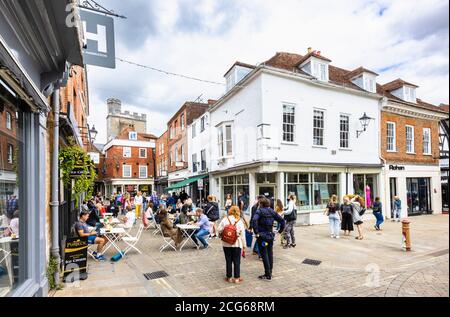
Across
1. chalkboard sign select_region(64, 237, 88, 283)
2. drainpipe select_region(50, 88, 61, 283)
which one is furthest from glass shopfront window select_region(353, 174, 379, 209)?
drainpipe select_region(50, 88, 61, 283)

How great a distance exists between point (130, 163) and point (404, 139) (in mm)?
33137

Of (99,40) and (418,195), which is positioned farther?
(418,195)

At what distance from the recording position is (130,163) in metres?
38.8

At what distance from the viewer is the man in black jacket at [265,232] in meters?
5.52

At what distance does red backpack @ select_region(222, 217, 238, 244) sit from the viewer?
5238 millimetres

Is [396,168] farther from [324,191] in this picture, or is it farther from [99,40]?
[99,40]

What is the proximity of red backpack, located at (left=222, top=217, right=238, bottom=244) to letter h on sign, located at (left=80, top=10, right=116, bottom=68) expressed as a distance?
12.2 feet

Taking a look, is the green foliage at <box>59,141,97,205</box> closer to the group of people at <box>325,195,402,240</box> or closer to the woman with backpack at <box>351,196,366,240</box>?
the group of people at <box>325,195,402,240</box>

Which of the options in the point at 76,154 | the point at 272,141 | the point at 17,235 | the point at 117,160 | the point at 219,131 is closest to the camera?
the point at 17,235

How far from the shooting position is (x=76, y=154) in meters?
6.89

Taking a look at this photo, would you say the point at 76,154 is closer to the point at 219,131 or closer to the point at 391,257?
the point at 391,257

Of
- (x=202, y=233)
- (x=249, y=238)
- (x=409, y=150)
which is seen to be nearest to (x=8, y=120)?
(x=202, y=233)

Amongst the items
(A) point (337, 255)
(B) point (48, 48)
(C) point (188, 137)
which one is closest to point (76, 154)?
(B) point (48, 48)

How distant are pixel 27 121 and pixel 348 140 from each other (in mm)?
14333
